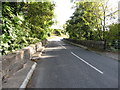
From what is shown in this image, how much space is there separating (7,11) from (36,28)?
26.9ft

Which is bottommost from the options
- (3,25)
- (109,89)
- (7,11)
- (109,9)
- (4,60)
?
(109,89)

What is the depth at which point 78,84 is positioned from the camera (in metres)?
5.84

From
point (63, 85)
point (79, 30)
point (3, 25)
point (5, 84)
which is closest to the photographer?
point (5, 84)

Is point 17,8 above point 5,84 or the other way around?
above

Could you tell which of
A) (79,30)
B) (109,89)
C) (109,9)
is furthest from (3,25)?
(79,30)

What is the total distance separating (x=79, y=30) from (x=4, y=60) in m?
28.7

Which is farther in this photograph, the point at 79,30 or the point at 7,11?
the point at 79,30

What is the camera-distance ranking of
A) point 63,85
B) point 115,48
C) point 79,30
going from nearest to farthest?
point 63,85, point 115,48, point 79,30

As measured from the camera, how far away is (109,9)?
2067cm

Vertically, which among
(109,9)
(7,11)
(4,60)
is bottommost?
(4,60)

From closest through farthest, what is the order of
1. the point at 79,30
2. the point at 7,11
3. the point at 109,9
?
the point at 7,11 < the point at 109,9 < the point at 79,30

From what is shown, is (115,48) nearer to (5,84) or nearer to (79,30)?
(79,30)

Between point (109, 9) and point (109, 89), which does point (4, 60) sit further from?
point (109, 9)

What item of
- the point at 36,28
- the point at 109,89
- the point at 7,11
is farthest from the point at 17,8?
the point at 109,89
